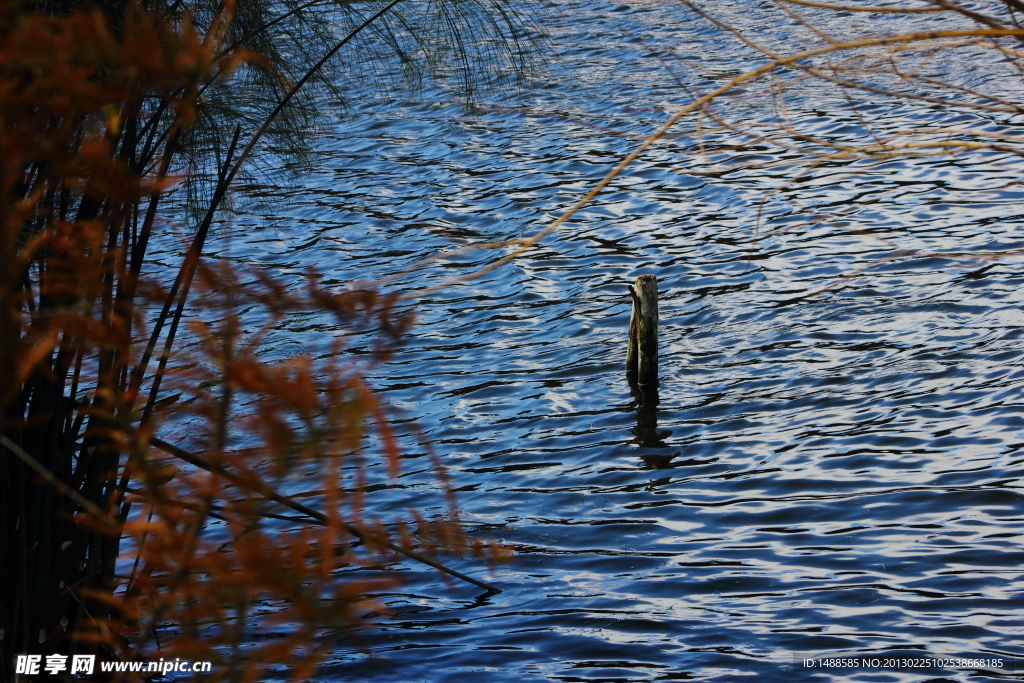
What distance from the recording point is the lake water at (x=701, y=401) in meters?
5.89

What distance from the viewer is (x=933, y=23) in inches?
690

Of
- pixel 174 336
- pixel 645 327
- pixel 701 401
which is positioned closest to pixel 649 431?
pixel 701 401

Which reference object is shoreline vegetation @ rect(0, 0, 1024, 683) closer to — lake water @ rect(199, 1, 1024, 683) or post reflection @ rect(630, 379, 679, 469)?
lake water @ rect(199, 1, 1024, 683)

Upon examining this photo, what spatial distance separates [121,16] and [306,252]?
9816 mm

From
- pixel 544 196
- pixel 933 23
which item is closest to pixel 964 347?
pixel 544 196

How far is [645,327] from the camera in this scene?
29.9 feet

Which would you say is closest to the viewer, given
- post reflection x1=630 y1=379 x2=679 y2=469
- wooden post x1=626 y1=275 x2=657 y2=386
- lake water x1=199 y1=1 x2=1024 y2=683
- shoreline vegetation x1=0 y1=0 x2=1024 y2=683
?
shoreline vegetation x1=0 y1=0 x2=1024 y2=683

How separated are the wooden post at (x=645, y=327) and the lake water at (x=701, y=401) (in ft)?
0.87

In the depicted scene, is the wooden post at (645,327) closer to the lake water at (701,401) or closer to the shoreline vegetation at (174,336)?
the lake water at (701,401)

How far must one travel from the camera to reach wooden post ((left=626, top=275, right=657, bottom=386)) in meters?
8.92

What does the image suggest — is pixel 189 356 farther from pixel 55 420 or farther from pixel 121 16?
pixel 121 16

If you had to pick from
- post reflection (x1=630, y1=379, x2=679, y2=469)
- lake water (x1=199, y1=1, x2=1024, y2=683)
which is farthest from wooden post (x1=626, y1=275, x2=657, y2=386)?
lake water (x1=199, y1=1, x2=1024, y2=683)

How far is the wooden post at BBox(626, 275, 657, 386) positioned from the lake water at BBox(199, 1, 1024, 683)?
266 mm

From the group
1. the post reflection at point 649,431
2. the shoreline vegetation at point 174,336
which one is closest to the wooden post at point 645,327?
the post reflection at point 649,431
